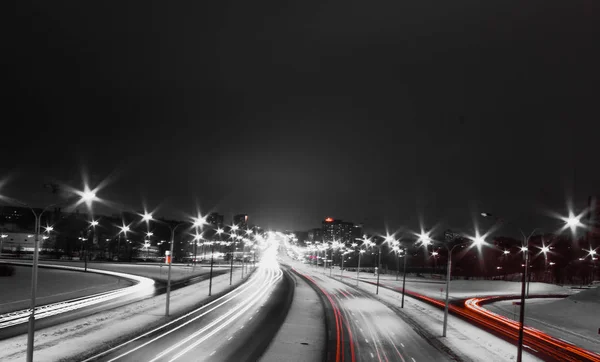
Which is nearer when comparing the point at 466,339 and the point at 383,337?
the point at 383,337

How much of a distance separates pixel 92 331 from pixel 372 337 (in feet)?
75.5

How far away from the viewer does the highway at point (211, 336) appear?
27359mm

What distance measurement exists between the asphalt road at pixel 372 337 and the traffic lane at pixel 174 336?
423 inches

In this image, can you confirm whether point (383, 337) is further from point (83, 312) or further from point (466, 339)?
point (83, 312)

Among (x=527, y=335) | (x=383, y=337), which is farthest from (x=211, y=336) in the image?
(x=527, y=335)

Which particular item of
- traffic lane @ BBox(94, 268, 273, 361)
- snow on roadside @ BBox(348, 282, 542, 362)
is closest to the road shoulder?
traffic lane @ BBox(94, 268, 273, 361)

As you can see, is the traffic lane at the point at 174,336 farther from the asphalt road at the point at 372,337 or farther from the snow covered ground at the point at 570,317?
the snow covered ground at the point at 570,317

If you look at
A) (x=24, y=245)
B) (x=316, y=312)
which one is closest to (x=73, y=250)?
(x=24, y=245)

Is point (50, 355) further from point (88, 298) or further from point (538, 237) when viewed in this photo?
point (538, 237)

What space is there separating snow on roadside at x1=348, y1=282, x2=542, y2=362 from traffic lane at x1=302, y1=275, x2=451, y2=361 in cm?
196

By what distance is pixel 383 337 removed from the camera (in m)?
36.3

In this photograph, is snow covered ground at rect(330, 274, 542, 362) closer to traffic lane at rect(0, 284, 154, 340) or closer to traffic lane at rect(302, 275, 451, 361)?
traffic lane at rect(302, 275, 451, 361)

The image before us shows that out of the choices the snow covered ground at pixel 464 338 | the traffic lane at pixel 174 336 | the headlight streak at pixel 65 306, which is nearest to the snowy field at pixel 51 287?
the headlight streak at pixel 65 306

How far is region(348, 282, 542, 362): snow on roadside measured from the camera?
32406 mm
